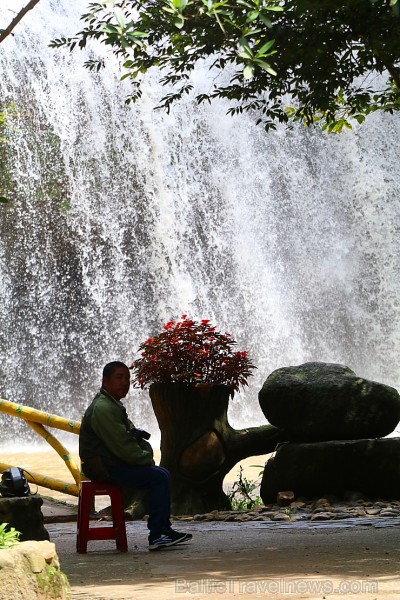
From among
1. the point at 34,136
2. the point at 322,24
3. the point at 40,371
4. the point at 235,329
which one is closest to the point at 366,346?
the point at 235,329

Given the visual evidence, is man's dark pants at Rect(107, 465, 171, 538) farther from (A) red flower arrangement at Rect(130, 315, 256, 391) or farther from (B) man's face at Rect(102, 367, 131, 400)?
(A) red flower arrangement at Rect(130, 315, 256, 391)

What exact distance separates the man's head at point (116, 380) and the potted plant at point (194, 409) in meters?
2.85

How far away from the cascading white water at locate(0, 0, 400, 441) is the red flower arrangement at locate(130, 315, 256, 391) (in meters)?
8.42

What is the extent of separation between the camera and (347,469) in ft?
32.6

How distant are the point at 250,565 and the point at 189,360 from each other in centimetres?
440

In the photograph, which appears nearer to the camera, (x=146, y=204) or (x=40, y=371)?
(x=40, y=371)

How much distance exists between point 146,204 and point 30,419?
12.7 meters

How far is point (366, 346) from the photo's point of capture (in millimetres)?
21844

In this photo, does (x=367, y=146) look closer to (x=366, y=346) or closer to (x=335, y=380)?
(x=366, y=346)

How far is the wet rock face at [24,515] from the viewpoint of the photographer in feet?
20.7

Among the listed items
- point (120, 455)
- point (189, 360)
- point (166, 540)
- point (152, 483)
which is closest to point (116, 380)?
point (120, 455)

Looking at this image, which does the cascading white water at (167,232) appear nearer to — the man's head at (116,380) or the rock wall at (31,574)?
the man's head at (116,380)

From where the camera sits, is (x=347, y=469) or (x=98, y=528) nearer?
(x=98, y=528)

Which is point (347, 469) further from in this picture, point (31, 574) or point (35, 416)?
point (31, 574)
